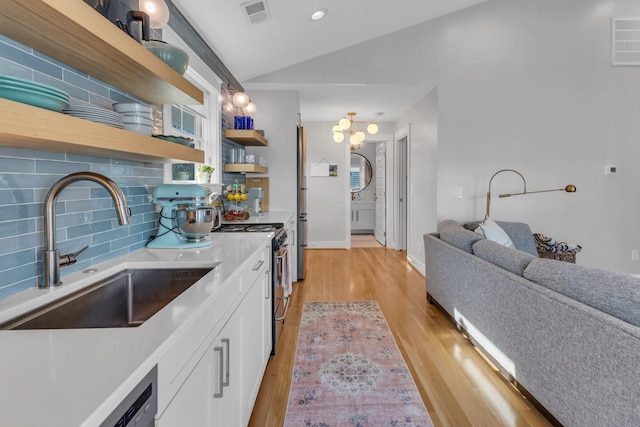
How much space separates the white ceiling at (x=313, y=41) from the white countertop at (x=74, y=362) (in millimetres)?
2236

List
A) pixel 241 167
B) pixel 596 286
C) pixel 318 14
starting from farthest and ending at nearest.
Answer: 1. pixel 241 167
2. pixel 318 14
3. pixel 596 286

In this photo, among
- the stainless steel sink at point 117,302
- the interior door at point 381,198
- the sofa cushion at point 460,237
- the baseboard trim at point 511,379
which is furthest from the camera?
the interior door at point 381,198

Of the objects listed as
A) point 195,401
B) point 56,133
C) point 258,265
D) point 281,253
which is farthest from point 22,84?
point 281,253

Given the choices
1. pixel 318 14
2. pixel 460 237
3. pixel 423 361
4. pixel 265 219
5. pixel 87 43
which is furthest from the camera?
pixel 265 219

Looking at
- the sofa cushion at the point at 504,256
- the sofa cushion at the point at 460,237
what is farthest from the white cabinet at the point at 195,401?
the sofa cushion at the point at 460,237


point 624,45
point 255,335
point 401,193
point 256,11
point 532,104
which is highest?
point 624,45

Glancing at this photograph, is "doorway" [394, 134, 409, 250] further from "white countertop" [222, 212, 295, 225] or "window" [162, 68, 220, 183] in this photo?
"window" [162, 68, 220, 183]

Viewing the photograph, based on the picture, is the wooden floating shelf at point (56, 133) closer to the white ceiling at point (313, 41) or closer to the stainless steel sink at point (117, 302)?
the stainless steel sink at point (117, 302)

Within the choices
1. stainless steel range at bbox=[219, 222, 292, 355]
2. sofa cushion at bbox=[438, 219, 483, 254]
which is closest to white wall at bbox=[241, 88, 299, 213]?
stainless steel range at bbox=[219, 222, 292, 355]

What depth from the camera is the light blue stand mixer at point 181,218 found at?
175 cm

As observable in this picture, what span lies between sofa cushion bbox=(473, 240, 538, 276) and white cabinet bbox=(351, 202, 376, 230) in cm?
566

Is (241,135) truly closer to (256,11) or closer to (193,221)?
(256,11)

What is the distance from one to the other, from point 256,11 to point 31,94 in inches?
87.6

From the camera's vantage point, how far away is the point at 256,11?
2611 mm
